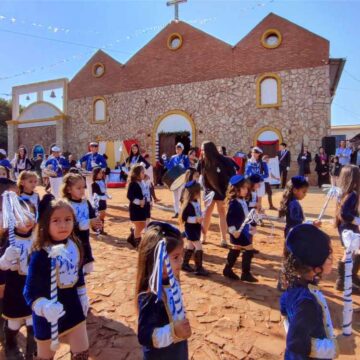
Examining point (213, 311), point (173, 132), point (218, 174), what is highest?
point (173, 132)

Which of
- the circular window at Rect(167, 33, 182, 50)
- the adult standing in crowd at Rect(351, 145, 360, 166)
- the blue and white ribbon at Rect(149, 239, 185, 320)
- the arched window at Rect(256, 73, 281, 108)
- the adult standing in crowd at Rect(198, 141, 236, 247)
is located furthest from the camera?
the circular window at Rect(167, 33, 182, 50)

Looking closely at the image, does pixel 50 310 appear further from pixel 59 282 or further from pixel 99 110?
pixel 99 110

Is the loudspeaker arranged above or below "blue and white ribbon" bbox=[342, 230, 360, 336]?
above

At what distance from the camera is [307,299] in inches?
75.9

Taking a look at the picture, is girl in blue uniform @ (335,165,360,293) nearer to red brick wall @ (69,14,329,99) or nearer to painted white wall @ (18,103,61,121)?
red brick wall @ (69,14,329,99)

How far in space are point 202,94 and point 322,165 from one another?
741cm

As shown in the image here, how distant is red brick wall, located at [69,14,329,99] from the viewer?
1689cm

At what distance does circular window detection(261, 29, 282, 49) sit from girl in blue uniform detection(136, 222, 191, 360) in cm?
1758

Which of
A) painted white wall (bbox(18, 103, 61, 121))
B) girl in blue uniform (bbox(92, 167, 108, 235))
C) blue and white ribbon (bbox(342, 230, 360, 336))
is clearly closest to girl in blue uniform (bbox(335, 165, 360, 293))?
blue and white ribbon (bbox(342, 230, 360, 336))

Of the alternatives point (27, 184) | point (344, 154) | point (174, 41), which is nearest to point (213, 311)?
point (27, 184)

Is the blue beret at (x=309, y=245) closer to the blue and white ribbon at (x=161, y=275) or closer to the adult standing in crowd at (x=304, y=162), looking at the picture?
the blue and white ribbon at (x=161, y=275)

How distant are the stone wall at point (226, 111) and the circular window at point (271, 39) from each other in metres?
1.50

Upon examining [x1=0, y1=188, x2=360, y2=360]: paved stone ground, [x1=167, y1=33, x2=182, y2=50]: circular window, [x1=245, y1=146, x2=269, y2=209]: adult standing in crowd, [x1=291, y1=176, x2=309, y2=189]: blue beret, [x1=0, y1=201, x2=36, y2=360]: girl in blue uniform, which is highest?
[x1=167, y1=33, x2=182, y2=50]: circular window

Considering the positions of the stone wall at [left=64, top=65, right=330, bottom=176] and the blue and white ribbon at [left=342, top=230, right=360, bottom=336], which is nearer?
the blue and white ribbon at [left=342, top=230, right=360, bottom=336]
